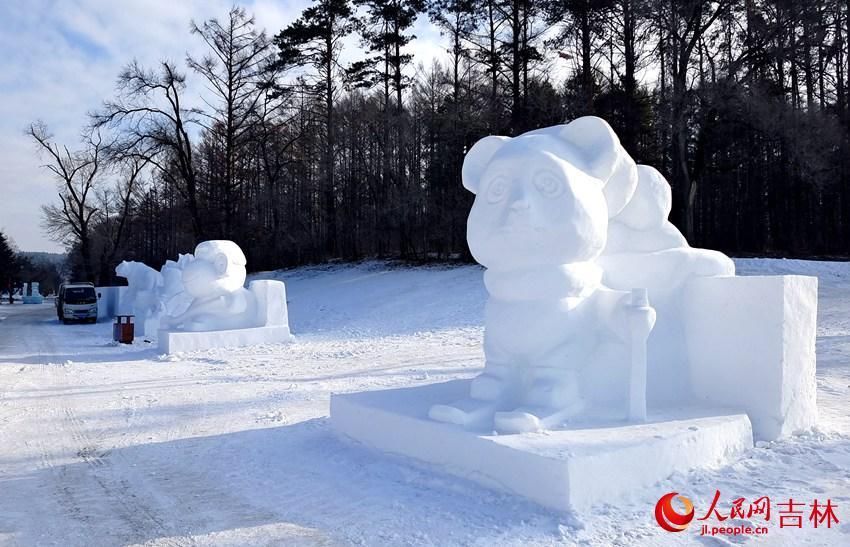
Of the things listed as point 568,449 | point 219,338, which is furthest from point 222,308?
point 568,449

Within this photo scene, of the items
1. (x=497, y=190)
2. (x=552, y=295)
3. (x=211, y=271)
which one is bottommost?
(x=552, y=295)

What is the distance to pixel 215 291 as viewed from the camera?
12180mm

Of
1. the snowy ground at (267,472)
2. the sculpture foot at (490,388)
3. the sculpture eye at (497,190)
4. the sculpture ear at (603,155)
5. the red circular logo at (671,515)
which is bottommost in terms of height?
the snowy ground at (267,472)

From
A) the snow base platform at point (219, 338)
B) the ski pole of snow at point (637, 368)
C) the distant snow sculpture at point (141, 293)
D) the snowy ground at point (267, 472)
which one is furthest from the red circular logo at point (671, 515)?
the distant snow sculpture at point (141, 293)

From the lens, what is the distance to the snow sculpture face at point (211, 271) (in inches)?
470

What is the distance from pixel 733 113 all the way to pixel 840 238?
734cm

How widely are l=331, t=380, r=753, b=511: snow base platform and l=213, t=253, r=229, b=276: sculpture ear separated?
25.5 feet

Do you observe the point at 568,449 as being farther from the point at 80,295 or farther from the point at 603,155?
the point at 80,295

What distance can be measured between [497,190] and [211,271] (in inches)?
344

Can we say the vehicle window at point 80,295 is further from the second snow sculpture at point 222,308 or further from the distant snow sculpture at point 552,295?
the distant snow sculpture at point 552,295

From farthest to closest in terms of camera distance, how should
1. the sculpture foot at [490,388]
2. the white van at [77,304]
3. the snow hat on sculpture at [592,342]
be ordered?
the white van at [77,304], the sculpture foot at [490,388], the snow hat on sculpture at [592,342]

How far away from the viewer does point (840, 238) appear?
69.6 feet

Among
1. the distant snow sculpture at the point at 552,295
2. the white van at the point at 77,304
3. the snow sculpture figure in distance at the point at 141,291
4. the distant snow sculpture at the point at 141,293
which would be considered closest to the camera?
the distant snow sculpture at the point at 552,295

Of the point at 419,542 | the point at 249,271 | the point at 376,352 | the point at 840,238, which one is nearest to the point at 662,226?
the point at 419,542
